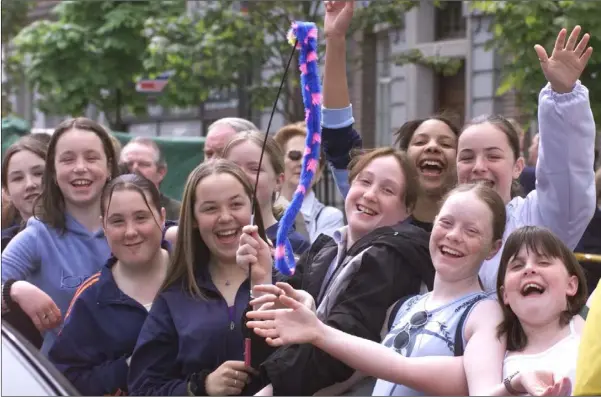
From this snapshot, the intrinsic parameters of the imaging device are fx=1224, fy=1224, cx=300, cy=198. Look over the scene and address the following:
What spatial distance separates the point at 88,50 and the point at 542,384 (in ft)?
46.6

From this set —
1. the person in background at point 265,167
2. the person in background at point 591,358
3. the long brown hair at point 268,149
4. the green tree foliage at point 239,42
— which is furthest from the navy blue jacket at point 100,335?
the green tree foliage at point 239,42

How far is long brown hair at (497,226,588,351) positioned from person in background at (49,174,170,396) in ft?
4.69

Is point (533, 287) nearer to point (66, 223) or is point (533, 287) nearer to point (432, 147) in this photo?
point (432, 147)

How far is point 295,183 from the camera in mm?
6629

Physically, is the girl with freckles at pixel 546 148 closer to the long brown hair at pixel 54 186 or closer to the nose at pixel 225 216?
the nose at pixel 225 216

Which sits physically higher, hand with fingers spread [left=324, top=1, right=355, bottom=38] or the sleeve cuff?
hand with fingers spread [left=324, top=1, right=355, bottom=38]

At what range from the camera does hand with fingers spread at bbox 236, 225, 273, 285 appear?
3.70 meters

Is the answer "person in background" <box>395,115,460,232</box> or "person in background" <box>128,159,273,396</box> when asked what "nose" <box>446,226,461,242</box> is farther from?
"person in background" <box>395,115,460,232</box>

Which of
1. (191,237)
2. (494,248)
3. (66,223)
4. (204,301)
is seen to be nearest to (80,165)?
(66,223)

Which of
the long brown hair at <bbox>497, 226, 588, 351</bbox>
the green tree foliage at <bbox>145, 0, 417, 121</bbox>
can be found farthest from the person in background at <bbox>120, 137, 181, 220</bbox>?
the green tree foliage at <bbox>145, 0, 417, 121</bbox>

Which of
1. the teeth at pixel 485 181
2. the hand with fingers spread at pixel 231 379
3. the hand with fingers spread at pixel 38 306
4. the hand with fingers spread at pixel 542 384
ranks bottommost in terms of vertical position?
the hand with fingers spread at pixel 231 379

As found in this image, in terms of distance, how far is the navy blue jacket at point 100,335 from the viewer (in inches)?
163

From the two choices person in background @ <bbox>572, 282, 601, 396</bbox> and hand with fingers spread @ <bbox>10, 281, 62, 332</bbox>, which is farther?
hand with fingers spread @ <bbox>10, 281, 62, 332</bbox>

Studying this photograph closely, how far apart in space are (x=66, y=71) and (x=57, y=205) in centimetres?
1201
